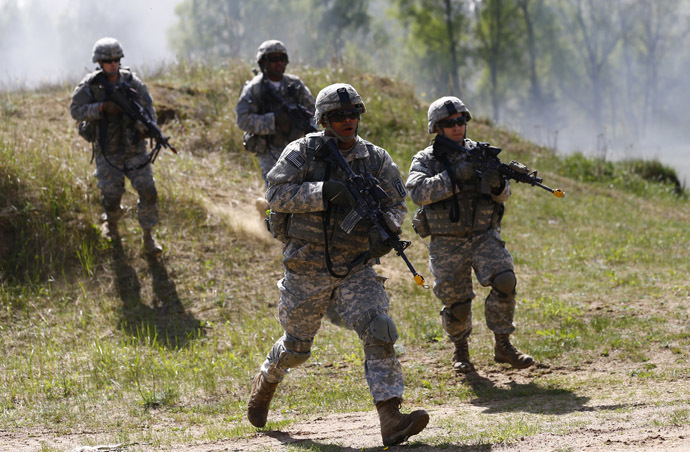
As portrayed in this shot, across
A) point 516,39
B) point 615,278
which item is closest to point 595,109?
point 516,39

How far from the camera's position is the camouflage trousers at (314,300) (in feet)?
14.8

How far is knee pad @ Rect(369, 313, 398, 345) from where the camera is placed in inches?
172

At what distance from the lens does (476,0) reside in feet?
143

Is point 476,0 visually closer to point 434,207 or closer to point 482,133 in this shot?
point 482,133

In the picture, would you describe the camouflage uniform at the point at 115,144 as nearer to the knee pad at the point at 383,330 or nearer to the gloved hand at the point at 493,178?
A: the gloved hand at the point at 493,178

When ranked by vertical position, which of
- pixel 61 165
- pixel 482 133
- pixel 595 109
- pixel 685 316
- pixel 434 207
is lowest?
pixel 685 316

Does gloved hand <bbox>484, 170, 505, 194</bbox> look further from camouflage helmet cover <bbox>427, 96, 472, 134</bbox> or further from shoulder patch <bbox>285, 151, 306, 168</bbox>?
shoulder patch <bbox>285, 151, 306, 168</bbox>

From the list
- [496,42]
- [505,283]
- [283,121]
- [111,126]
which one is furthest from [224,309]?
[496,42]

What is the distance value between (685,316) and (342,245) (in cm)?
440

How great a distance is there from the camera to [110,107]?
27.8 ft

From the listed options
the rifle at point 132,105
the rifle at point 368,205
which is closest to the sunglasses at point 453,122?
the rifle at point 368,205

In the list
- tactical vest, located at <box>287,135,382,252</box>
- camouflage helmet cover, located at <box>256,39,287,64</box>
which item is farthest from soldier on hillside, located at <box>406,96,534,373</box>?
camouflage helmet cover, located at <box>256,39,287,64</box>

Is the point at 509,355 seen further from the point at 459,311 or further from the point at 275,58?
the point at 275,58

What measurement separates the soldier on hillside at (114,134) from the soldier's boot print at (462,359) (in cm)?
424
